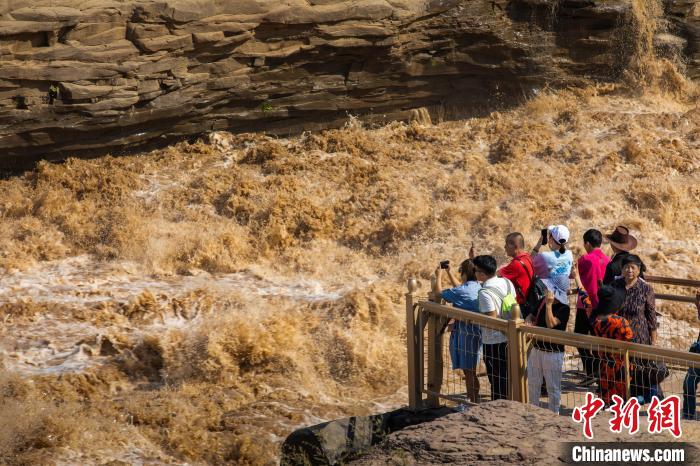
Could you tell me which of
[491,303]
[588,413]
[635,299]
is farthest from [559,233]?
[588,413]

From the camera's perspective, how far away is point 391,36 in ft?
50.4

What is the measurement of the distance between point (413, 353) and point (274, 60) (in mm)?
8254

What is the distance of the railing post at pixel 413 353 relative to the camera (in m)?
7.52

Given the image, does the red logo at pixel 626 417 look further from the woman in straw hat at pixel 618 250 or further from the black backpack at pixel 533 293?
the woman in straw hat at pixel 618 250

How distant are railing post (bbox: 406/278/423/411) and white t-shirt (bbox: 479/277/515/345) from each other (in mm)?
641

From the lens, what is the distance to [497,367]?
7188mm

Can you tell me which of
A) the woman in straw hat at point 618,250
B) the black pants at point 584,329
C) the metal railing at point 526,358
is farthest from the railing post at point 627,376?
the woman in straw hat at point 618,250

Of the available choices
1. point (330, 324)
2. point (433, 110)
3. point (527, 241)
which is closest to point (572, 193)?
point (527, 241)

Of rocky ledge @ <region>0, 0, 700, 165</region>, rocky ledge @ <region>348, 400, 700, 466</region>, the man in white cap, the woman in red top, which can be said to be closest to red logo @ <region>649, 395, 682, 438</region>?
rocky ledge @ <region>348, 400, 700, 466</region>

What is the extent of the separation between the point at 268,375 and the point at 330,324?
130 centimetres

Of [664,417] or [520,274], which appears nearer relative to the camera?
[664,417]

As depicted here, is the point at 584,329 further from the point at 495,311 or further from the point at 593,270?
the point at 495,311

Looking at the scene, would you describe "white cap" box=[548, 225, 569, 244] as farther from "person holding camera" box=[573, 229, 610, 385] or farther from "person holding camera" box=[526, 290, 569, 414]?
"person holding camera" box=[526, 290, 569, 414]

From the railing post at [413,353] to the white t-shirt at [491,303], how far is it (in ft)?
2.10
